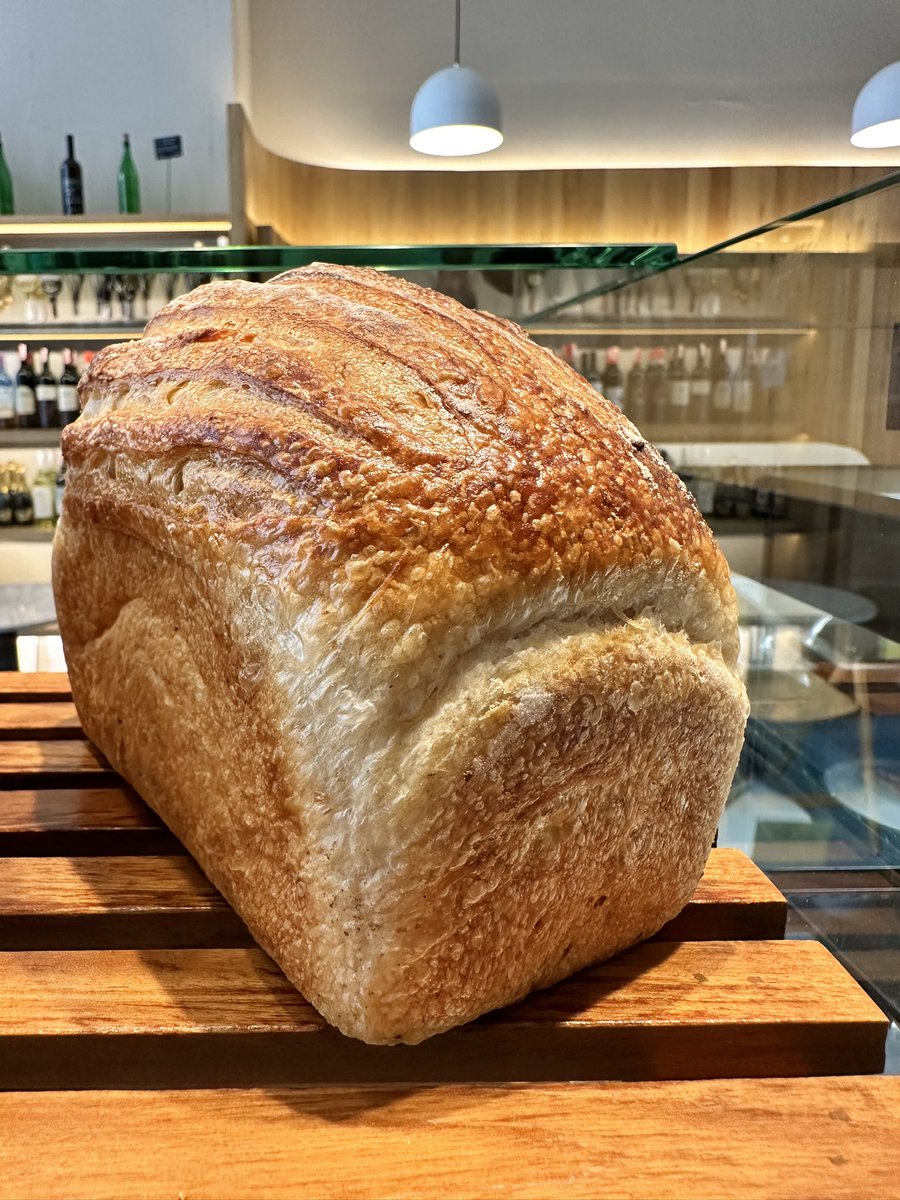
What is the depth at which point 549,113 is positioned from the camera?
6.46m

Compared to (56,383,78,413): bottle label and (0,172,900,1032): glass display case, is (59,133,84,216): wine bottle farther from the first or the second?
(0,172,900,1032): glass display case

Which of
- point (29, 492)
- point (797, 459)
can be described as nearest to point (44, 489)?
point (29, 492)

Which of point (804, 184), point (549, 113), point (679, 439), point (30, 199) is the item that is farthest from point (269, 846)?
point (804, 184)

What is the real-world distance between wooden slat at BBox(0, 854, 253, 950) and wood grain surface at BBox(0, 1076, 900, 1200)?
0.61 feet

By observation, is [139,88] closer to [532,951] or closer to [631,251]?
[631,251]

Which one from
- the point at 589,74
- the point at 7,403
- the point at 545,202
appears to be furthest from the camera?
the point at 545,202

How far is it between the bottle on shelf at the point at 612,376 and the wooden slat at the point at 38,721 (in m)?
1.21

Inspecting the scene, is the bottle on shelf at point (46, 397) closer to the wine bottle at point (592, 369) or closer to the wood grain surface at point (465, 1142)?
the wine bottle at point (592, 369)

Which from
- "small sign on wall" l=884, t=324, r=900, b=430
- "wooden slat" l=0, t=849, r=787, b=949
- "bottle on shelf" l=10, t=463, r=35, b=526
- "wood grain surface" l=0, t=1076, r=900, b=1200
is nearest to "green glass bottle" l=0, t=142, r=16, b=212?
"bottle on shelf" l=10, t=463, r=35, b=526

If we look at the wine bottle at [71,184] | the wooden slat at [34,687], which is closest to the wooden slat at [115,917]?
the wooden slat at [34,687]

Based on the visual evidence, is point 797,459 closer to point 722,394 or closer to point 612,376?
point 722,394

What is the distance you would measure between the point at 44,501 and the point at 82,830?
13.8 ft

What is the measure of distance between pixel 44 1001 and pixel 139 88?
5.78m

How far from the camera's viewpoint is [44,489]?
471 cm
